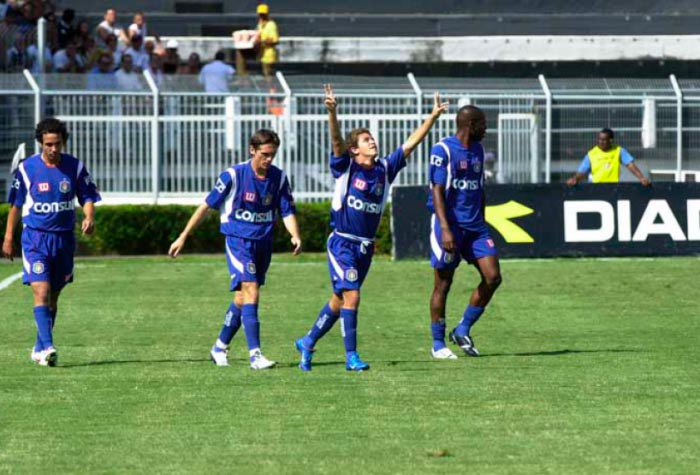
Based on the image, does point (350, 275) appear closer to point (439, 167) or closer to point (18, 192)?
point (439, 167)

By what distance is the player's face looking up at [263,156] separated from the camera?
11.6 metres

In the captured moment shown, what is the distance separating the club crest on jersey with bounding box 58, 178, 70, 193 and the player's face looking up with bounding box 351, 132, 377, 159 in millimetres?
2309

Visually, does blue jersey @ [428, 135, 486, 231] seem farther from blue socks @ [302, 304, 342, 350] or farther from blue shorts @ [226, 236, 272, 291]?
blue shorts @ [226, 236, 272, 291]

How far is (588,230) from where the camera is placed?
894 inches

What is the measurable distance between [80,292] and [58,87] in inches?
372

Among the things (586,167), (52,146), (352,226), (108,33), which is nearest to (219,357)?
(352,226)

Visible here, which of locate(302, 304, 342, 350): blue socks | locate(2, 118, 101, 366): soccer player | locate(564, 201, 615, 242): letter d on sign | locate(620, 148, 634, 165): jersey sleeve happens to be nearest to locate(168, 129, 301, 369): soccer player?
locate(302, 304, 342, 350): blue socks

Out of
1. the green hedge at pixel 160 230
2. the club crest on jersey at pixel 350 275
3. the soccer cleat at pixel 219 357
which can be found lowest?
the green hedge at pixel 160 230

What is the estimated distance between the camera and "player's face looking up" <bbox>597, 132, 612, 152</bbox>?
74.3 feet

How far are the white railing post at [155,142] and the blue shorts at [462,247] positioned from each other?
15.4m

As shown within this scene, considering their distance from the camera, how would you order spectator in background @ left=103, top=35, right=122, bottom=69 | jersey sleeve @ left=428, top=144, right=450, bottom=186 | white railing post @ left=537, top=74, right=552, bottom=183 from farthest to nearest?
1. spectator in background @ left=103, top=35, right=122, bottom=69
2. white railing post @ left=537, top=74, right=552, bottom=183
3. jersey sleeve @ left=428, top=144, right=450, bottom=186

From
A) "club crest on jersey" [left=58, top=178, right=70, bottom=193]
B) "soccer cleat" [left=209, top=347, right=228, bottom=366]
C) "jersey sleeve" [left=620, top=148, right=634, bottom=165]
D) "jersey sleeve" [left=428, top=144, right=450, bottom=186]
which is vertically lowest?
"soccer cleat" [left=209, top=347, right=228, bottom=366]

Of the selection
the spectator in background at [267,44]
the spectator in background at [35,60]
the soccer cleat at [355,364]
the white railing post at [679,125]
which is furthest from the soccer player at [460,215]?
the spectator in background at [267,44]

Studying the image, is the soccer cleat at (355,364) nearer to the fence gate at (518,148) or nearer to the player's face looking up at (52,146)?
the player's face looking up at (52,146)
